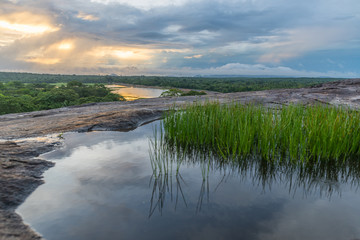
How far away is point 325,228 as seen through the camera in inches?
84.8

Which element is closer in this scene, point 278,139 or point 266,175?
point 266,175

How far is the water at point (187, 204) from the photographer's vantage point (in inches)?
82.6

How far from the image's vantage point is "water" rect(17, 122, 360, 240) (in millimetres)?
2098

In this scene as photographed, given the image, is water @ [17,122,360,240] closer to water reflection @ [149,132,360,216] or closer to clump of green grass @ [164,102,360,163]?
water reflection @ [149,132,360,216]

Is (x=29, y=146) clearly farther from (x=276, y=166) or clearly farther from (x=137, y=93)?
(x=137, y=93)

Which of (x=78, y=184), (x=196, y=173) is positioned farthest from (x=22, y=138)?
(x=196, y=173)

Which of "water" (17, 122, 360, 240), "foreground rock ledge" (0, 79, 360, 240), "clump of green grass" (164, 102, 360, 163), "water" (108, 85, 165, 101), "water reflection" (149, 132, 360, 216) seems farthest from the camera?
"water" (108, 85, 165, 101)

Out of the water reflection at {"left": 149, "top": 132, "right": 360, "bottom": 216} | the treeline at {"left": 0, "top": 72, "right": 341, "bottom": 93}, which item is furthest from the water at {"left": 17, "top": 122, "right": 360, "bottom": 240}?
the treeline at {"left": 0, "top": 72, "right": 341, "bottom": 93}

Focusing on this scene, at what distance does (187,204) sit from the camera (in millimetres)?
2504

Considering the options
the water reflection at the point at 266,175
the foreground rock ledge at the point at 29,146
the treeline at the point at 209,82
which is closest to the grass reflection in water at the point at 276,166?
the water reflection at the point at 266,175

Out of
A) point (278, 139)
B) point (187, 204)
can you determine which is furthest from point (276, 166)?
point (187, 204)

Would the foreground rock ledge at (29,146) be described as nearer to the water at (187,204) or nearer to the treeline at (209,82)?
the water at (187,204)

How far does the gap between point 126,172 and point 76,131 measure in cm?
257

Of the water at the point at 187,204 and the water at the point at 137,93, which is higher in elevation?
the water at the point at 187,204
